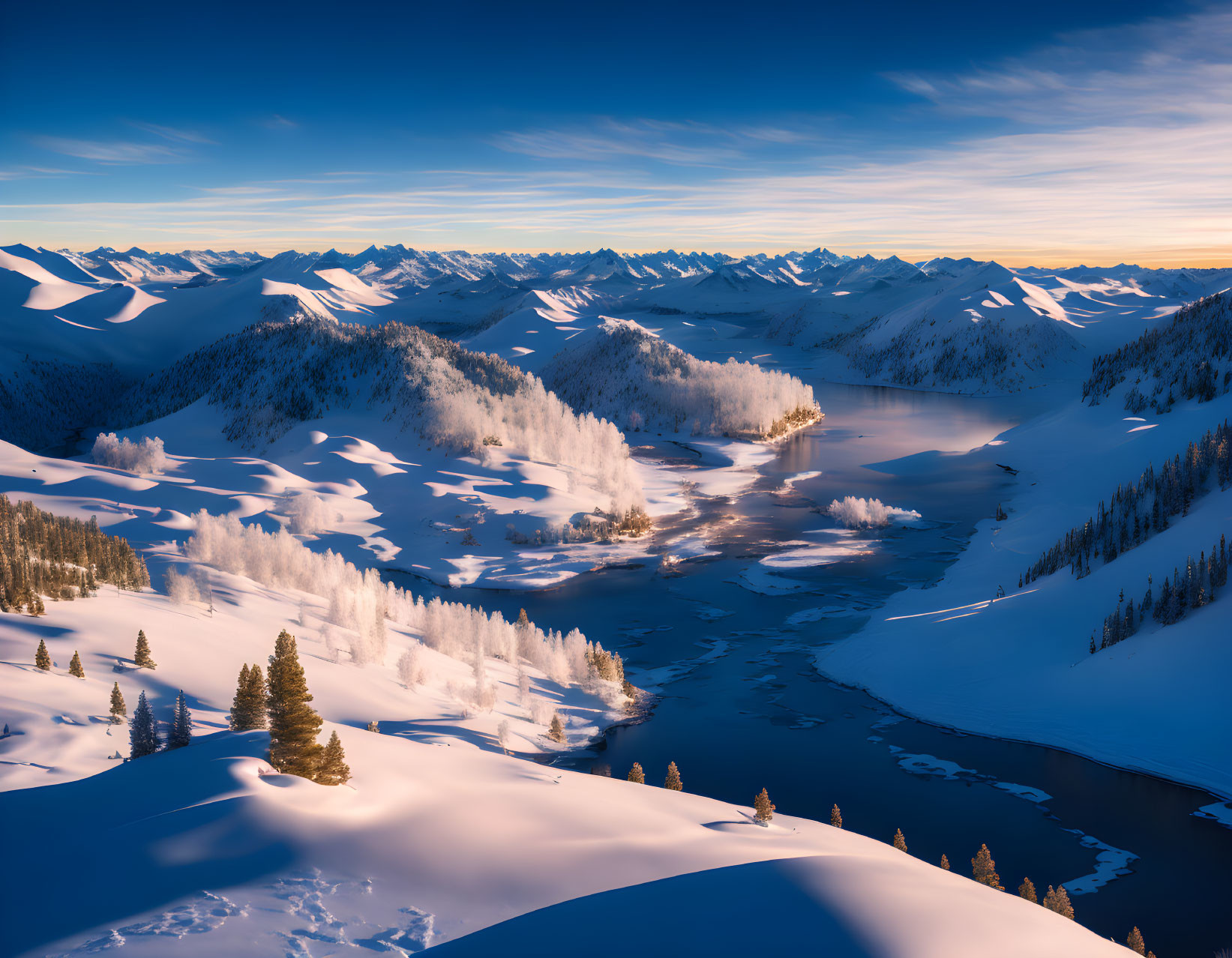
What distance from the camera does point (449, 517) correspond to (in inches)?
3607

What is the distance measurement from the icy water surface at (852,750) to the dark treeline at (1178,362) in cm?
3082

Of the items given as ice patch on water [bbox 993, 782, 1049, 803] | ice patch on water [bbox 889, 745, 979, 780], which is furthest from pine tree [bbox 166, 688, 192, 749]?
ice patch on water [bbox 993, 782, 1049, 803]

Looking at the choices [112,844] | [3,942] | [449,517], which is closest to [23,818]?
[112,844]

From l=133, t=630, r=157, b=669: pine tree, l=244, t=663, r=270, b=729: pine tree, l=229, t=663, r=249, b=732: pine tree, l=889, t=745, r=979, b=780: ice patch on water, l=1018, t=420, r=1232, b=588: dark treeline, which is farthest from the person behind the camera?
l=1018, t=420, r=1232, b=588: dark treeline

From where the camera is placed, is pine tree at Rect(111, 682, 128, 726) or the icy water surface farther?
the icy water surface

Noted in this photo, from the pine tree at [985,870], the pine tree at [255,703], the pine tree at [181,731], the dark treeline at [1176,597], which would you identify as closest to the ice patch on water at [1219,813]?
the dark treeline at [1176,597]

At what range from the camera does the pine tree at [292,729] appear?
19.3 metres

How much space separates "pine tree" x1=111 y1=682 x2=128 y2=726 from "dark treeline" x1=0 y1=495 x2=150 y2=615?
33.7 feet

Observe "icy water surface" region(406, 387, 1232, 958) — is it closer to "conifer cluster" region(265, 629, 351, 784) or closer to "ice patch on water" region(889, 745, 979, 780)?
"ice patch on water" region(889, 745, 979, 780)

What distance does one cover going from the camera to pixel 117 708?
28.4 meters

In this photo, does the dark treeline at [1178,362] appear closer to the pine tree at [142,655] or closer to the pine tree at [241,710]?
the pine tree at [241,710]

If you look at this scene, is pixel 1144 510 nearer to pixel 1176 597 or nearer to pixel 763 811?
pixel 1176 597

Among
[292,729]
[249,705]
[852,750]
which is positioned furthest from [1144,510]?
[292,729]

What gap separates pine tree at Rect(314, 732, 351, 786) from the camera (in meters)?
19.2
